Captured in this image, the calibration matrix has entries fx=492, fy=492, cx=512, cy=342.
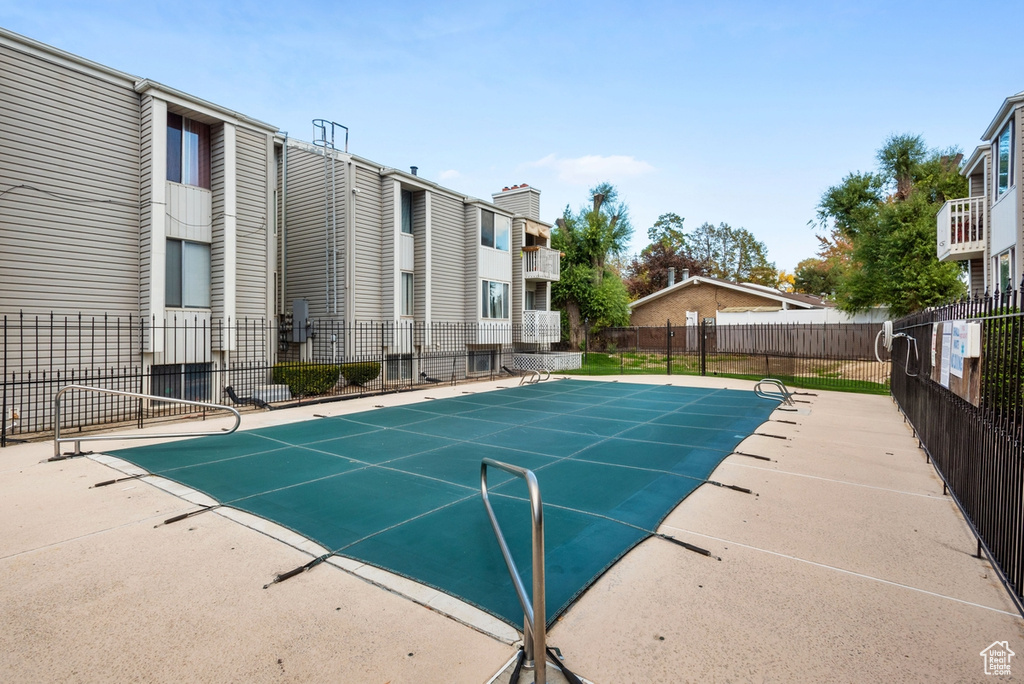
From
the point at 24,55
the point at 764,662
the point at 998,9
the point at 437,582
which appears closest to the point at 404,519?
the point at 437,582

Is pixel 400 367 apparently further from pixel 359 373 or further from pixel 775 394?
pixel 775 394

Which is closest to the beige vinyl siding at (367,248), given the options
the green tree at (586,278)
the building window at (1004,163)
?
the green tree at (586,278)

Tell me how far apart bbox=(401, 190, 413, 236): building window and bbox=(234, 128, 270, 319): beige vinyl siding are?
5449mm

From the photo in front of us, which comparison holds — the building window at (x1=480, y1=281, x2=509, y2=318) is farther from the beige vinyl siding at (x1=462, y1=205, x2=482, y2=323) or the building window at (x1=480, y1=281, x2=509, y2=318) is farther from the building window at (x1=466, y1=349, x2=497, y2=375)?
the building window at (x1=466, y1=349, x2=497, y2=375)

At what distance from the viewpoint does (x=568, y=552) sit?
13.1 ft

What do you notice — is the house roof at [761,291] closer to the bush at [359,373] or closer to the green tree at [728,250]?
the bush at [359,373]

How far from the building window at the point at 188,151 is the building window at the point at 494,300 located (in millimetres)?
11079

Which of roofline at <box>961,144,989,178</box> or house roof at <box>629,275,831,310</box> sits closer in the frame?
roofline at <box>961,144,989,178</box>

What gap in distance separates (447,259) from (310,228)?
523cm

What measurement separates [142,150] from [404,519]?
1211 cm

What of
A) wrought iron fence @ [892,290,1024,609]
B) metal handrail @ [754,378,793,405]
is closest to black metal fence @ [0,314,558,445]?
metal handrail @ [754,378,793,405]

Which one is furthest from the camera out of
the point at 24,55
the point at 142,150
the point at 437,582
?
the point at 142,150

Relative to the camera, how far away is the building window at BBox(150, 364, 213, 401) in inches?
462

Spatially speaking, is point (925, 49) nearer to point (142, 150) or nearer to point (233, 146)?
point (233, 146)
